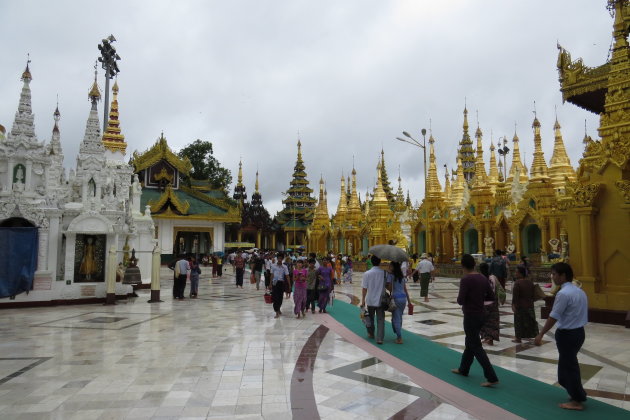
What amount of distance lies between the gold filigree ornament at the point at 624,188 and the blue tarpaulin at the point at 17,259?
574 inches

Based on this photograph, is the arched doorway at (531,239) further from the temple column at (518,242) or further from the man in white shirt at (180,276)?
the man in white shirt at (180,276)

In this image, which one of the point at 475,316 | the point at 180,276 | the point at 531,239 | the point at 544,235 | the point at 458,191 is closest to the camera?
the point at 475,316

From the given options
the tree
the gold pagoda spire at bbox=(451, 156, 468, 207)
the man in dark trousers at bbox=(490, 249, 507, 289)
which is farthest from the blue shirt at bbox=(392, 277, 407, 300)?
the tree

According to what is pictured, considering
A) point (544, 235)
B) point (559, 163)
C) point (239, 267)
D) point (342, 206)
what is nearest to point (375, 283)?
point (239, 267)

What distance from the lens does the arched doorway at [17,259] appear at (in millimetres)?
11452

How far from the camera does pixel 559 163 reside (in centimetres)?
2277

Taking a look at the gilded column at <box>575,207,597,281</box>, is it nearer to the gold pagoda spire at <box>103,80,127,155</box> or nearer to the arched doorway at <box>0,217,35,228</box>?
the arched doorway at <box>0,217,35,228</box>

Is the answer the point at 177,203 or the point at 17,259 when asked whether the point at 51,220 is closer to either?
the point at 17,259

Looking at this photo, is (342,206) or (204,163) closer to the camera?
(342,206)

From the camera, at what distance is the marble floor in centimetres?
439

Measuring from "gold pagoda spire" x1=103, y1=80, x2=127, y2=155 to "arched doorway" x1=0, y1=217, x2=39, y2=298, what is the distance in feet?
45.0

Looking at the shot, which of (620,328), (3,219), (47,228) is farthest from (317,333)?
(3,219)

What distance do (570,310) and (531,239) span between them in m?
19.7

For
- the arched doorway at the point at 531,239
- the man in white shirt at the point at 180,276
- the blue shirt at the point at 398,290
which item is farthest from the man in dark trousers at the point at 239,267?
the arched doorway at the point at 531,239
